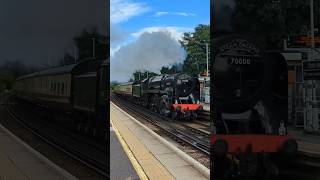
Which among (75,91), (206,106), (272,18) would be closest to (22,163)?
(75,91)

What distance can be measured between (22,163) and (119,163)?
0.46m

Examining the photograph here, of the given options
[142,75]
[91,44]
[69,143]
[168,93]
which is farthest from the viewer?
[168,93]

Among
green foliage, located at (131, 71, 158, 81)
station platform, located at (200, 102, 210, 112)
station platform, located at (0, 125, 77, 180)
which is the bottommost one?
station platform, located at (0, 125, 77, 180)

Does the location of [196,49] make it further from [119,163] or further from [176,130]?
[119,163]

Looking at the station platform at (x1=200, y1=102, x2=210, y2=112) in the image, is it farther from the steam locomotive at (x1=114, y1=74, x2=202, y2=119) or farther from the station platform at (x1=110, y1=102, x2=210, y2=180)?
the station platform at (x1=110, y1=102, x2=210, y2=180)

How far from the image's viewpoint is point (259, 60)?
292 cm

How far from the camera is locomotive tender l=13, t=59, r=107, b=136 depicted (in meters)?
2.64

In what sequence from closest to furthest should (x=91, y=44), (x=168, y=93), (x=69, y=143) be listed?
(x=91, y=44) → (x=69, y=143) → (x=168, y=93)

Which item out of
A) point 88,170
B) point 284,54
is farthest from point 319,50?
point 88,170

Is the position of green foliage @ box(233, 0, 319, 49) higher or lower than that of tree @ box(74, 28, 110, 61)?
higher

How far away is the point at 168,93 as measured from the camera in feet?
10.1

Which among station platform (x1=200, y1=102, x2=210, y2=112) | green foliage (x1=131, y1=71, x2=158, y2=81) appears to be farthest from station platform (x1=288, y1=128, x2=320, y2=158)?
green foliage (x1=131, y1=71, x2=158, y2=81)

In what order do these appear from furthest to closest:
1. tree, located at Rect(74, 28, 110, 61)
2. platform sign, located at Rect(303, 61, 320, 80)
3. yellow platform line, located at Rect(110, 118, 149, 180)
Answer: platform sign, located at Rect(303, 61, 320, 80), yellow platform line, located at Rect(110, 118, 149, 180), tree, located at Rect(74, 28, 110, 61)

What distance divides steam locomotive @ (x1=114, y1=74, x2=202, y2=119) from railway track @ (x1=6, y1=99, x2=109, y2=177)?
0.30 meters
